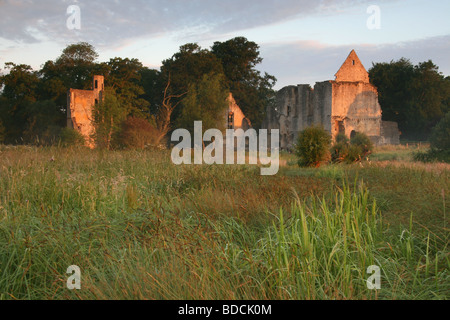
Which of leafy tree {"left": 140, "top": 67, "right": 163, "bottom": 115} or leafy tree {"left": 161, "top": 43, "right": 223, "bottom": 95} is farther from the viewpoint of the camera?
leafy tree {"left": 140, "top": 67, "right": 163, "bottom": 115}

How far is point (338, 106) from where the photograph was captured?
30844mm

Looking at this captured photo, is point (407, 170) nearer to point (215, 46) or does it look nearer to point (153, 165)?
point (153, 165)

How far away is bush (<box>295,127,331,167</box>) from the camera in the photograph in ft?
48.8

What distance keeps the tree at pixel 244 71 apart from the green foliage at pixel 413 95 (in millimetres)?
13477

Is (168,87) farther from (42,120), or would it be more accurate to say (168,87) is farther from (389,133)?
(389,133)

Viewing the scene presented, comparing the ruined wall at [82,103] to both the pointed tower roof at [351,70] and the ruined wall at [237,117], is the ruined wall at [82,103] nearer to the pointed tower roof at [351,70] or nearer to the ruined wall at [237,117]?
the ruined wall at [237,117]

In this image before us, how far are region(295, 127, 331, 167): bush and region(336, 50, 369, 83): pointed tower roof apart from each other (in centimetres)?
1789

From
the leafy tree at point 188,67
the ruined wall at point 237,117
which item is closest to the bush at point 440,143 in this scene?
the ruined wall at point 237,117

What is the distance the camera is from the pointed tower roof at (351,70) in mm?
31703

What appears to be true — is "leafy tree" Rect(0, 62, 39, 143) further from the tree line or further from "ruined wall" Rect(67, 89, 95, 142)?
"ruined wall" Rect(67, 89, 95, 142)

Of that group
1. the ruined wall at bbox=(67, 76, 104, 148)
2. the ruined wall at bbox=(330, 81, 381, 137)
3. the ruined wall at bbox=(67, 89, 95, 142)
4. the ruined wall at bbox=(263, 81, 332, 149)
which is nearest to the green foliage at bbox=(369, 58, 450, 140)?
the ruined wall at bbox=(330, 81, 381, 137)

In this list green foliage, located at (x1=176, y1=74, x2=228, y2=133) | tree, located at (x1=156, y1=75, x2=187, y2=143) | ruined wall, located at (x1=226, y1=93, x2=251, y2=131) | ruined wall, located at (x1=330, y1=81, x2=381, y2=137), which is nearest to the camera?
green foliage, located at (x1=176, y1=74, x2=228, y2=133)

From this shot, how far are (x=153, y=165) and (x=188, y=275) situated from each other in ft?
23.7
